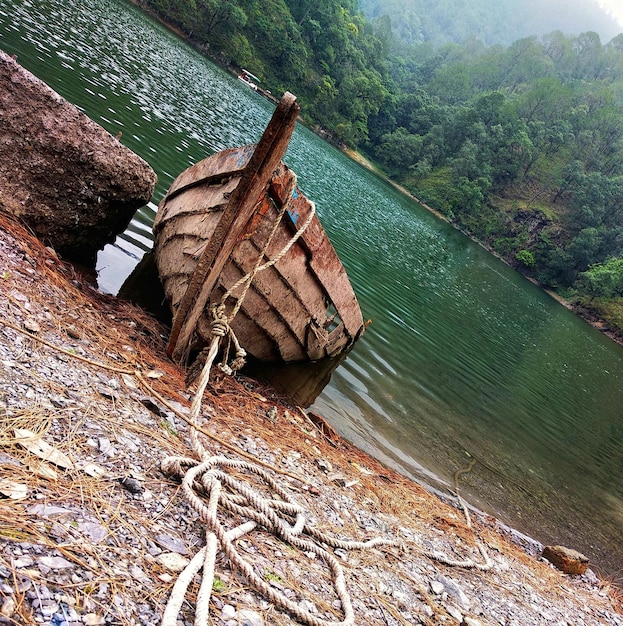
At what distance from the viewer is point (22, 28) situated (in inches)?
757

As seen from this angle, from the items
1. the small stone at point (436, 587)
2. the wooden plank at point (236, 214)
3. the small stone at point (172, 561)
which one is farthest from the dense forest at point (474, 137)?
the small stone at point (172, 561)

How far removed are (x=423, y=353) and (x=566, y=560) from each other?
21.4 ft

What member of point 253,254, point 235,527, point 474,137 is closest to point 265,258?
point 253,254

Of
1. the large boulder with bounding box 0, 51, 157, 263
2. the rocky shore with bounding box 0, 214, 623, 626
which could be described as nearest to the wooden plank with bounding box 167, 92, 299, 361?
the rocky shore with bounding box 0, 214, 623, 626

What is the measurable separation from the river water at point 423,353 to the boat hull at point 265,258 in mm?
1347

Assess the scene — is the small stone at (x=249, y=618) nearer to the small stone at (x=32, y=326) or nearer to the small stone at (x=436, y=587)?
the small stone at (x=436, y=587)

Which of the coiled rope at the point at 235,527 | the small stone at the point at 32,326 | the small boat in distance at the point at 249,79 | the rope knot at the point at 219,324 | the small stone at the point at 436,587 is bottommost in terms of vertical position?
the small stone at the point at 436,587

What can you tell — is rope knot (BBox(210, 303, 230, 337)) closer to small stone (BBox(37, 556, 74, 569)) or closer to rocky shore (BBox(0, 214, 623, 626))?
rocky shore (BBox(0, 214, 623, 626))

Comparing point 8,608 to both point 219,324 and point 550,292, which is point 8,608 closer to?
point 219,324

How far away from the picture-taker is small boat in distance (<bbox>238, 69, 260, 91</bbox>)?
61.8 meters

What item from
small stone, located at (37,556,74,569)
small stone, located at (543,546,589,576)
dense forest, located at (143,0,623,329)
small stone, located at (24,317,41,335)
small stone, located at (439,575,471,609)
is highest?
dense forest, located at (143,0,623,329)

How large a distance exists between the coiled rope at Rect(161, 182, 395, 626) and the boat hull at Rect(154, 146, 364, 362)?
1.86 metres

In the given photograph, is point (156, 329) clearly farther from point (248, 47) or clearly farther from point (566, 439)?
point (248, 47)

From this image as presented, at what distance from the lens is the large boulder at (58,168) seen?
16.6 ft
